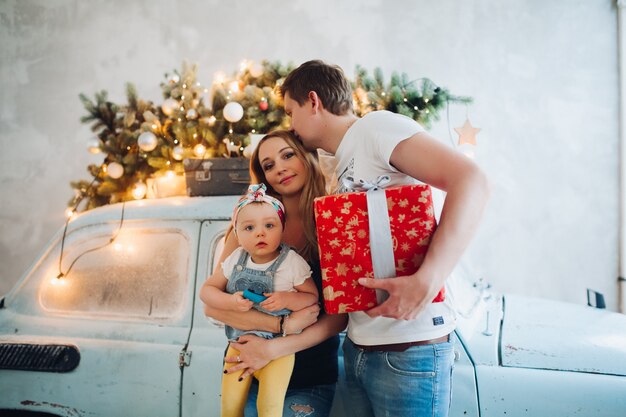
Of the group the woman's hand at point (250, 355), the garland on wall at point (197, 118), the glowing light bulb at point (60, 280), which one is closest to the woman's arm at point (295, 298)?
the woman's hand at point (250, 355)

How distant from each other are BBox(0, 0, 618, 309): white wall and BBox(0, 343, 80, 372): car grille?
363cm

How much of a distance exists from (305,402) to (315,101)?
109 centimetres

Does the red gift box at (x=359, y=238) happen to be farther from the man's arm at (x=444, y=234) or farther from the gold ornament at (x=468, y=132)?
the gold ornament at (x=468, y=132)

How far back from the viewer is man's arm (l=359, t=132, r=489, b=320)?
3.97ft

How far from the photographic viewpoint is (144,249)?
2.23m

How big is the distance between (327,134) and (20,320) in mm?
1824

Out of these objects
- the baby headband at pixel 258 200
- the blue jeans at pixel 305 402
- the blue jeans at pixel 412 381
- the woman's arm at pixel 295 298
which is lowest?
the blue jeans at pixel 305 402

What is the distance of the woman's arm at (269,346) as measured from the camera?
1.54 metres

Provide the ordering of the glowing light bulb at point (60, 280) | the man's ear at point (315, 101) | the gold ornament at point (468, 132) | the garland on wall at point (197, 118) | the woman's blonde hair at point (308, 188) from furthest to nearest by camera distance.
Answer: the gold ornament at point (468, 132)
the garland on wall at point (197, 118)
the glowing light bulb at point (60, 280)
the woman's blonde hair at point (308, 188)
the man's ear at point (315, 101)

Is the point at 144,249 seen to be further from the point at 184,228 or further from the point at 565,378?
the point at 565,378

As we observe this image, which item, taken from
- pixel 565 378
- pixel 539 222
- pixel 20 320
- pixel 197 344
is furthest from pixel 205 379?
pixel 539 222

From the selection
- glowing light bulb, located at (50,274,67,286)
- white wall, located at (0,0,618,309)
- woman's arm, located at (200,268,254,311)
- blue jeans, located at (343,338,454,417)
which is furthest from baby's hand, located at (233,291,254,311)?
white wall, located at (0,0,618,309)

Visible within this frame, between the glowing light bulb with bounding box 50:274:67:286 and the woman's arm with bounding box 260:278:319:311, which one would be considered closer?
the woman's arm with bounding box 260:278:319:311

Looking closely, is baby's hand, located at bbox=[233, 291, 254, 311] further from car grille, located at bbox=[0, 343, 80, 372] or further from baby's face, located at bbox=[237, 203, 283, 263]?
car grille, located at bbox=[0, 343, 80, 372]
